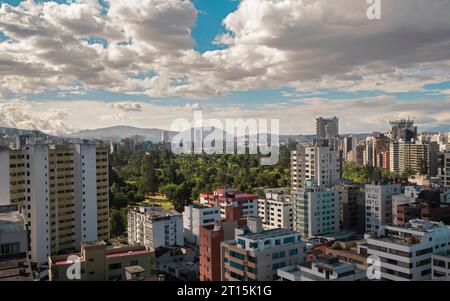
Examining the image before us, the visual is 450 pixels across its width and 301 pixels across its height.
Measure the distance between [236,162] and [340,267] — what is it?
2181cm

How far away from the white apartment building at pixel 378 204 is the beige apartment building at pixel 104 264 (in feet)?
25.6

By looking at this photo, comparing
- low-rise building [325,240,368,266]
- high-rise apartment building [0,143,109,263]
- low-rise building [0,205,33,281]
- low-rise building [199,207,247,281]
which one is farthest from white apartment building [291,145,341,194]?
low-rise building [0,205,33,281]

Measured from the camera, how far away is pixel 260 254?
255 inches

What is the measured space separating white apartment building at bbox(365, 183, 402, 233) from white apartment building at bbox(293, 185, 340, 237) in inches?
37.8

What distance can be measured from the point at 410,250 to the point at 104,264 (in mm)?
4899

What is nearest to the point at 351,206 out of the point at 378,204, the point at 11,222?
the point at 378,204

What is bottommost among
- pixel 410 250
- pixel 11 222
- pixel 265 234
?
pixel 410 250

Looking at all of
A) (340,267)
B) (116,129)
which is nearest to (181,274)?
(340,267)

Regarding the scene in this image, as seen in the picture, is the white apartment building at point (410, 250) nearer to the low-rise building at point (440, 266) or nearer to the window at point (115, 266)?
the low-rise building at point (440, 266)

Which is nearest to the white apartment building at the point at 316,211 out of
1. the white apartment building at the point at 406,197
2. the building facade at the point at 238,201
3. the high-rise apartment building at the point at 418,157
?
the building facade at the point at 238,201

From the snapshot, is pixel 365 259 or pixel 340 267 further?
pixel 365 259

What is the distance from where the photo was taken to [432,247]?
256 inches

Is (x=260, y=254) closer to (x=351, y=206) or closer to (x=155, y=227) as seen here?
(x=155, y=227)
